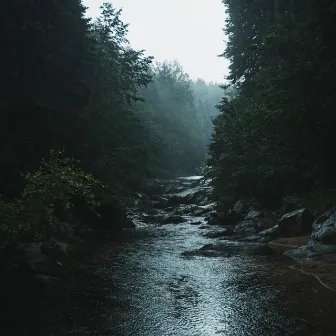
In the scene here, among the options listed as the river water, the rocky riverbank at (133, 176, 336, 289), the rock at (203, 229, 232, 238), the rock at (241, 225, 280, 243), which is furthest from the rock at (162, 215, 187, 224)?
the river water

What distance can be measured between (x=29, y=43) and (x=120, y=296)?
1257 centimetres

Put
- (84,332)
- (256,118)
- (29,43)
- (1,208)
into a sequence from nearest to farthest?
(84,332)
(1,208)
(29,43)
(256,118)

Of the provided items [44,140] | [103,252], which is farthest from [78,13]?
[103,252]

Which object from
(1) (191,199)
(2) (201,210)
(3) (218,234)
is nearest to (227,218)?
(3) (218,234)

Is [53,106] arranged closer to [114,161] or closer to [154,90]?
[114,161]

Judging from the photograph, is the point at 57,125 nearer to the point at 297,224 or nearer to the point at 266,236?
the point at 266,236

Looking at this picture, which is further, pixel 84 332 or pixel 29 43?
pixel 29 43

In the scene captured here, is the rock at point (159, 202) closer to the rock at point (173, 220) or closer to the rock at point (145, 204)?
the rock at point (145, 204)

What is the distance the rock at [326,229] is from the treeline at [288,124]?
313 cm

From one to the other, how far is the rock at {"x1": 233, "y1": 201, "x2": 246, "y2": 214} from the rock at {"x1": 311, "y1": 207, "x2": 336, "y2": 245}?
10.5 m

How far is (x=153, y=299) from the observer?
8766 millimetres

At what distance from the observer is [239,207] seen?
2591 cm

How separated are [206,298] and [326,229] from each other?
658 centimetres

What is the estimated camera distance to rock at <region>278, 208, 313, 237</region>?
16344 mm
